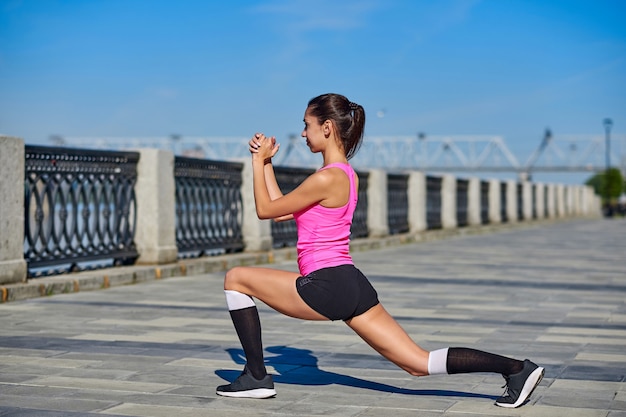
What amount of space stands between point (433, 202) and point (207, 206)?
45.3ft

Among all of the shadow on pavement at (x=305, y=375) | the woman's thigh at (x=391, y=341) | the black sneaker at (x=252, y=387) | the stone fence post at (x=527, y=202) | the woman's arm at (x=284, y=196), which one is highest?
the stone fence post at (x=527, y=202)

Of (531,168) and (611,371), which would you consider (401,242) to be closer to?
(611,371)

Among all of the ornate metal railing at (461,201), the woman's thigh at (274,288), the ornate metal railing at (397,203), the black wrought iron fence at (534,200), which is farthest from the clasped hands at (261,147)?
the black wrought iron fence at (534,200)

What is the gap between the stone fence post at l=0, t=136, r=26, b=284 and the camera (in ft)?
34.6

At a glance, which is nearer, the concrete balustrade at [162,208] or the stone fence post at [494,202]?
the concrete balustrade at [162,208]

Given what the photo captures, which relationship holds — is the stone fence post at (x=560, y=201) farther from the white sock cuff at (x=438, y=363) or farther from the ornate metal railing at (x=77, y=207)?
the white sock cuff at (x=438, y=363)

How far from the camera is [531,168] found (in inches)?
6378

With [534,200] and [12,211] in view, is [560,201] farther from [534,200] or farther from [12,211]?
[12,211]

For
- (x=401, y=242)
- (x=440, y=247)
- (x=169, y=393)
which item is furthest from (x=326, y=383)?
(x=401, y=242)

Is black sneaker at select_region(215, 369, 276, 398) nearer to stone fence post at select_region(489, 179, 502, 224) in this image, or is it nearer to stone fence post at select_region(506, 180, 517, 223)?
stone fence post at select_region(489, 179, 502, 224)

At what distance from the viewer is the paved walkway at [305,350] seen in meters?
5.25

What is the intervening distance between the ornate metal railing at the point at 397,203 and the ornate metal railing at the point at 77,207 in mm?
11658

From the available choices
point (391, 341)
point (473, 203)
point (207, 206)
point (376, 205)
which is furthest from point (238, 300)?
point (473, 203)

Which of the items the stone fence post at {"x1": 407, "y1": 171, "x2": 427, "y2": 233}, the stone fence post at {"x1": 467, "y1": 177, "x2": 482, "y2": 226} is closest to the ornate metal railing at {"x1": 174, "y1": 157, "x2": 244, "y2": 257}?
the stone fence post at {"x1": 407, "y1": 171, "x2": 427, "y2": 233}
